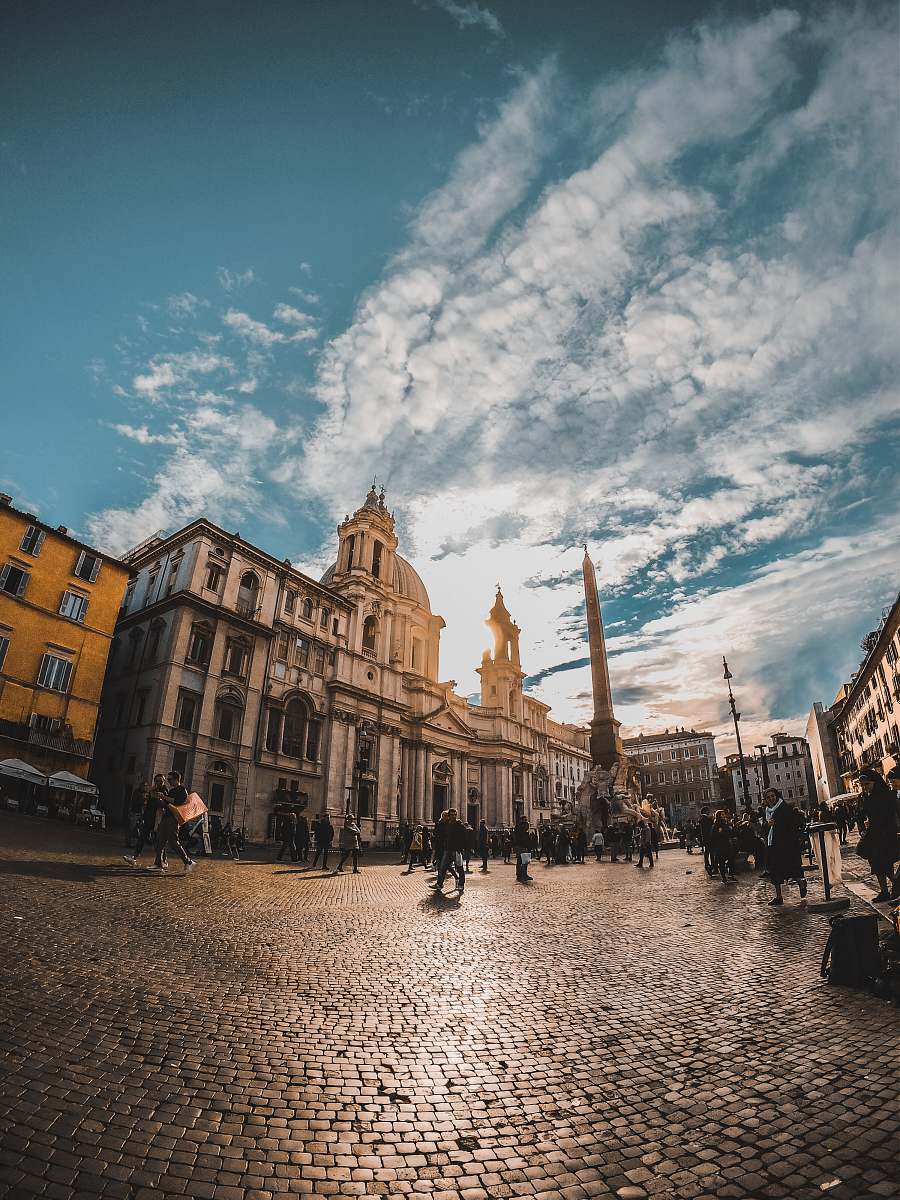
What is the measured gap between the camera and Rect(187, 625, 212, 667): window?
108 feet

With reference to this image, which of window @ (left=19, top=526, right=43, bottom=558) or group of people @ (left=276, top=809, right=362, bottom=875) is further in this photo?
window @ (left=19, top=526, right=43, bottom=558)

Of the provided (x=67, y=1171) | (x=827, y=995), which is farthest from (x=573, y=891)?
(x=67, y=1171)

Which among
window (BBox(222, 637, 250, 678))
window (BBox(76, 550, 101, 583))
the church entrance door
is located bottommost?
the church entrance door

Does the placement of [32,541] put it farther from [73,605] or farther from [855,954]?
[855,954]

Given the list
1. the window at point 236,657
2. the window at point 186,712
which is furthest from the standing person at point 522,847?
the window at point 236,657

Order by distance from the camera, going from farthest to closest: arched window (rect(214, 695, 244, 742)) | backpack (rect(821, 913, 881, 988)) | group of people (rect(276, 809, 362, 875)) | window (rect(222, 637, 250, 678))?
window (rect(222, 637, 250, 678))
arched window (rect(214, 695, 244, 742))
group of people (rect(276, 809, 362, 875))
backpack (rect(821, 913, 881, 988))

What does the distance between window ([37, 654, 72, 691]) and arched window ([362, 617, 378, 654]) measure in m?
23.5

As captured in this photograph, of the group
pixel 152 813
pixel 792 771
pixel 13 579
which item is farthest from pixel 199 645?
pixel 792 771

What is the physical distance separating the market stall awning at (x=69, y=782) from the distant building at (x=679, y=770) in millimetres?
94376

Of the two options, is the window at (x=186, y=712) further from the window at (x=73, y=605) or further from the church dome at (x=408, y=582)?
the church dome at (x=408, y=582)

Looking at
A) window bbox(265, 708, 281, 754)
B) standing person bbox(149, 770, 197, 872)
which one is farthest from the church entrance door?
standing person bbox(149, 770, 197, 872)

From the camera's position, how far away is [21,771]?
25.0 meters

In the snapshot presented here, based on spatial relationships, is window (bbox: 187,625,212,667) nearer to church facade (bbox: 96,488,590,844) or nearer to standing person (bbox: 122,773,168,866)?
church facade (bbox: 96,488,590,844)

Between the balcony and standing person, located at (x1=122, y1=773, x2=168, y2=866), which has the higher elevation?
the balcony
